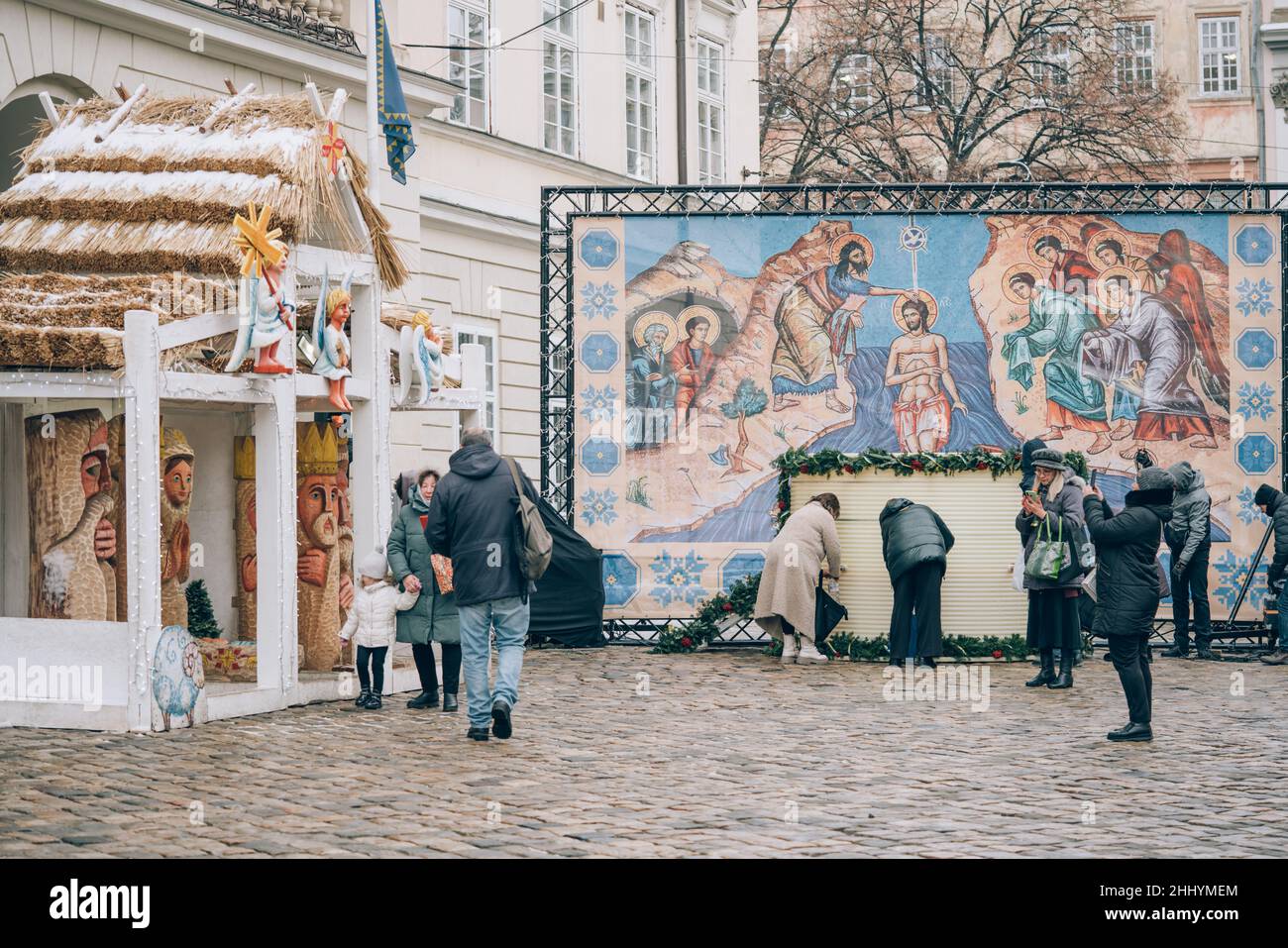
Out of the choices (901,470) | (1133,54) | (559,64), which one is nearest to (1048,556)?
(901,470)

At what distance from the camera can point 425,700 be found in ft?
45.6

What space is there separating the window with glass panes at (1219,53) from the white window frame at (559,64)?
26093 mm

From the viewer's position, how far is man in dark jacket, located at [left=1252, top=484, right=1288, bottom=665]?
18734 millimetres

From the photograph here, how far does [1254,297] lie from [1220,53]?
3338cm

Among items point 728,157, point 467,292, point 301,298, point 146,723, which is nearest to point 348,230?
point 301,298

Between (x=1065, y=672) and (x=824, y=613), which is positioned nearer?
(x=1065, y=672)

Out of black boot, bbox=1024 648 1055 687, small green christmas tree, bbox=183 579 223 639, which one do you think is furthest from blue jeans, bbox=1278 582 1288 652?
small green christmas tree, bbox=183 579 223 639

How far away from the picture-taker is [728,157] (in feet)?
123

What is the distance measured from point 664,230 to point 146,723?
10339 mm

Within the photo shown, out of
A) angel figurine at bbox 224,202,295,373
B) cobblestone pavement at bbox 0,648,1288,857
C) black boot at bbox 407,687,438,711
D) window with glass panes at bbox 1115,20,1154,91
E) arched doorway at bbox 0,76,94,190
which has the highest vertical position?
window with glass panes at bbox 1115,20,1154,91

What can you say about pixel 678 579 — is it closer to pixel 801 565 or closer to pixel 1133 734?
pixel 801 565

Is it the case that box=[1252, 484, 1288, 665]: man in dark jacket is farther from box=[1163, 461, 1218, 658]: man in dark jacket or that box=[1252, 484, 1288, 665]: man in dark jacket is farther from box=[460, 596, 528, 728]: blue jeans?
box=[460, 596, 528, 728]: blue jeans

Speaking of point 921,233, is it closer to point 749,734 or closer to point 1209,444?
point 1209,444

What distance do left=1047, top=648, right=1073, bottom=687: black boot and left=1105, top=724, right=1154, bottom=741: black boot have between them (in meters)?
3.60
